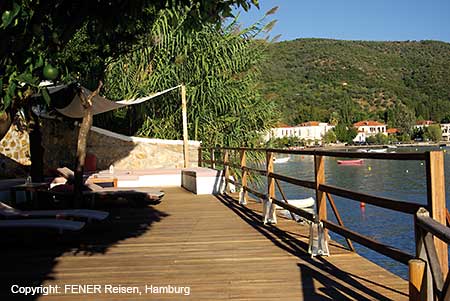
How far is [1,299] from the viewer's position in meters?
3.35

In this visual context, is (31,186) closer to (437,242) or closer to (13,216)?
(13,216)

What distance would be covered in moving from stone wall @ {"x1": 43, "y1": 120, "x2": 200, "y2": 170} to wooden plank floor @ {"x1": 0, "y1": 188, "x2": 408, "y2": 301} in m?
6.35

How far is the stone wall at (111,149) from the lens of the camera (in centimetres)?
1248

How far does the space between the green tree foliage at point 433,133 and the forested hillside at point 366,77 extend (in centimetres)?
194

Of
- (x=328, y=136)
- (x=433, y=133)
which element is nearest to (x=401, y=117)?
(x=433, y=133)

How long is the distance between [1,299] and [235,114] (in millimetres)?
11080

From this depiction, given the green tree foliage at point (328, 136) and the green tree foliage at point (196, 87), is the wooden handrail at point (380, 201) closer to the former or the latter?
the green tree foliage at point (196, 87)

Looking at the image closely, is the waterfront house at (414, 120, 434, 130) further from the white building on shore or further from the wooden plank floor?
the wooden plank floor

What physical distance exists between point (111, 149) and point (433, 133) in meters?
90.1

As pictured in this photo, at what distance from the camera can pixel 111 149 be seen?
12.7 m

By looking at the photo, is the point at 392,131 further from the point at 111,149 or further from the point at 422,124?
the point at 111,149

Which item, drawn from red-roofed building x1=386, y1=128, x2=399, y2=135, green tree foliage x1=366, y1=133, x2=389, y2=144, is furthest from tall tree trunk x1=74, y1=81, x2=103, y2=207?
red-roofed building x1=386, y1=128, x2=399, y2=135

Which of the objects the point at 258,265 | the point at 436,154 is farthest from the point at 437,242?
the point at 258,265

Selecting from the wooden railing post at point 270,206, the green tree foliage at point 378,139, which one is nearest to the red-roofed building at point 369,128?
the green tree foliage at point 378,139
